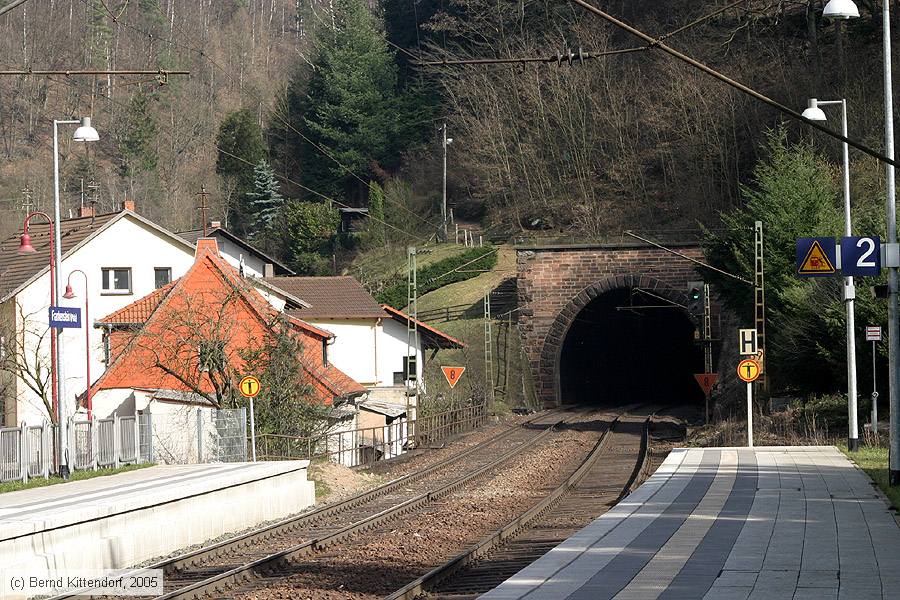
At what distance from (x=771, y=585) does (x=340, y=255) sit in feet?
237

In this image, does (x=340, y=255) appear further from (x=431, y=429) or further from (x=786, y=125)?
(x=431, y=429)

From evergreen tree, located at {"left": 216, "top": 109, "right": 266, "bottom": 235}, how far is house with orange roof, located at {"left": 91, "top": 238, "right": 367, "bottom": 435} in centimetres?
4597

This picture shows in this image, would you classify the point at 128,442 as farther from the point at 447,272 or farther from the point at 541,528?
the point at 447,272

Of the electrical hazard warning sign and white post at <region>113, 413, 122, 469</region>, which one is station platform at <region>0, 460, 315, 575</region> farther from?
the electrical hazard warning sign

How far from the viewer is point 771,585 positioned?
400 inches

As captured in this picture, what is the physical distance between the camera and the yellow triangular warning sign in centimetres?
1955

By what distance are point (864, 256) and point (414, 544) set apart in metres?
8.09

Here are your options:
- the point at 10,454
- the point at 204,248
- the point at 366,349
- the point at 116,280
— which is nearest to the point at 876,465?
the point at 10,454

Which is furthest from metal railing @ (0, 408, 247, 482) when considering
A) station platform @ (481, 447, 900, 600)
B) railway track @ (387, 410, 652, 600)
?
station platform @ (481, 447, 900, 600)

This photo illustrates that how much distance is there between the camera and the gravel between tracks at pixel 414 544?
12680 mm

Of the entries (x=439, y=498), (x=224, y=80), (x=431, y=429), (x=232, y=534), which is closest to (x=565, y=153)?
(x=431, y=429)

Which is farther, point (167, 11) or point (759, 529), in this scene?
point (167, 11)

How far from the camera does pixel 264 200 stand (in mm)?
84625

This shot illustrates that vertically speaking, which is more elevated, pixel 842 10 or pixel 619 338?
pixel 842 10
